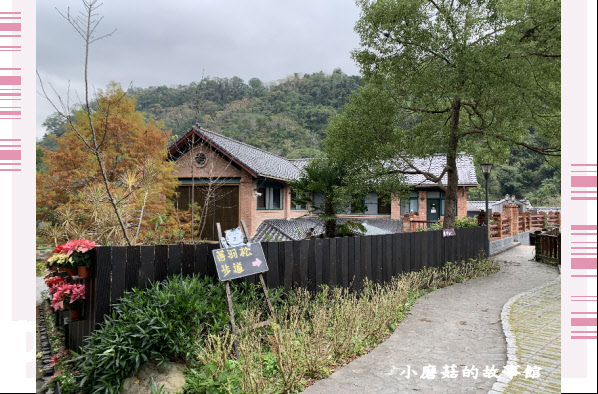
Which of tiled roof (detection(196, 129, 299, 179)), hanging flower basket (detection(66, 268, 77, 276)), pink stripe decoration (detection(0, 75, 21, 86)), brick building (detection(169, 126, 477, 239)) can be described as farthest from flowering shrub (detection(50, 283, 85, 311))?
tiled roof (detection(196, 129, 299, 179))

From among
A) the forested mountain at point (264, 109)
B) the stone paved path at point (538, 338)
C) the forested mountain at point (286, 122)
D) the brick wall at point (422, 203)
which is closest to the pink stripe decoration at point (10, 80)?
the stone paved path at point (538, 338)

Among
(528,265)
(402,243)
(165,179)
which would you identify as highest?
(165,179)

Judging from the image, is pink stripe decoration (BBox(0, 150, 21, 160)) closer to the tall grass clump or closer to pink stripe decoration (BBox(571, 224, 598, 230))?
pink stripe decoration (BBox(571, 224, 598, 230))

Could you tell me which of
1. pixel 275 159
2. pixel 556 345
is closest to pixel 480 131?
pixel 556 345

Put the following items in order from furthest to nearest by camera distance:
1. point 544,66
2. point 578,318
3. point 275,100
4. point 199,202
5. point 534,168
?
point 275,100
point 534,168
point 199,202
point 544,66
point 578,318

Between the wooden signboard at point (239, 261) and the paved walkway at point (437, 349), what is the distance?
1513 millimetres

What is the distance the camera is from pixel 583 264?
142cm

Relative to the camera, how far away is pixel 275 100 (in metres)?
Result: 48.7

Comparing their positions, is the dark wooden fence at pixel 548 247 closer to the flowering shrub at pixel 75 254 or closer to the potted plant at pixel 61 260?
the flowering shrub at pixel 75 254

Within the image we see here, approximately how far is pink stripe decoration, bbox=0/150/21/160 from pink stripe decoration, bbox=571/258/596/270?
2193mm

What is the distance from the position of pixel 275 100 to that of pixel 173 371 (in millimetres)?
47233

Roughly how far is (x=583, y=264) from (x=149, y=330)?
143 inches

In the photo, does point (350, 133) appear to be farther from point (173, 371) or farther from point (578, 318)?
point (578, 318)

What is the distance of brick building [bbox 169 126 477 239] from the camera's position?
15.7m
